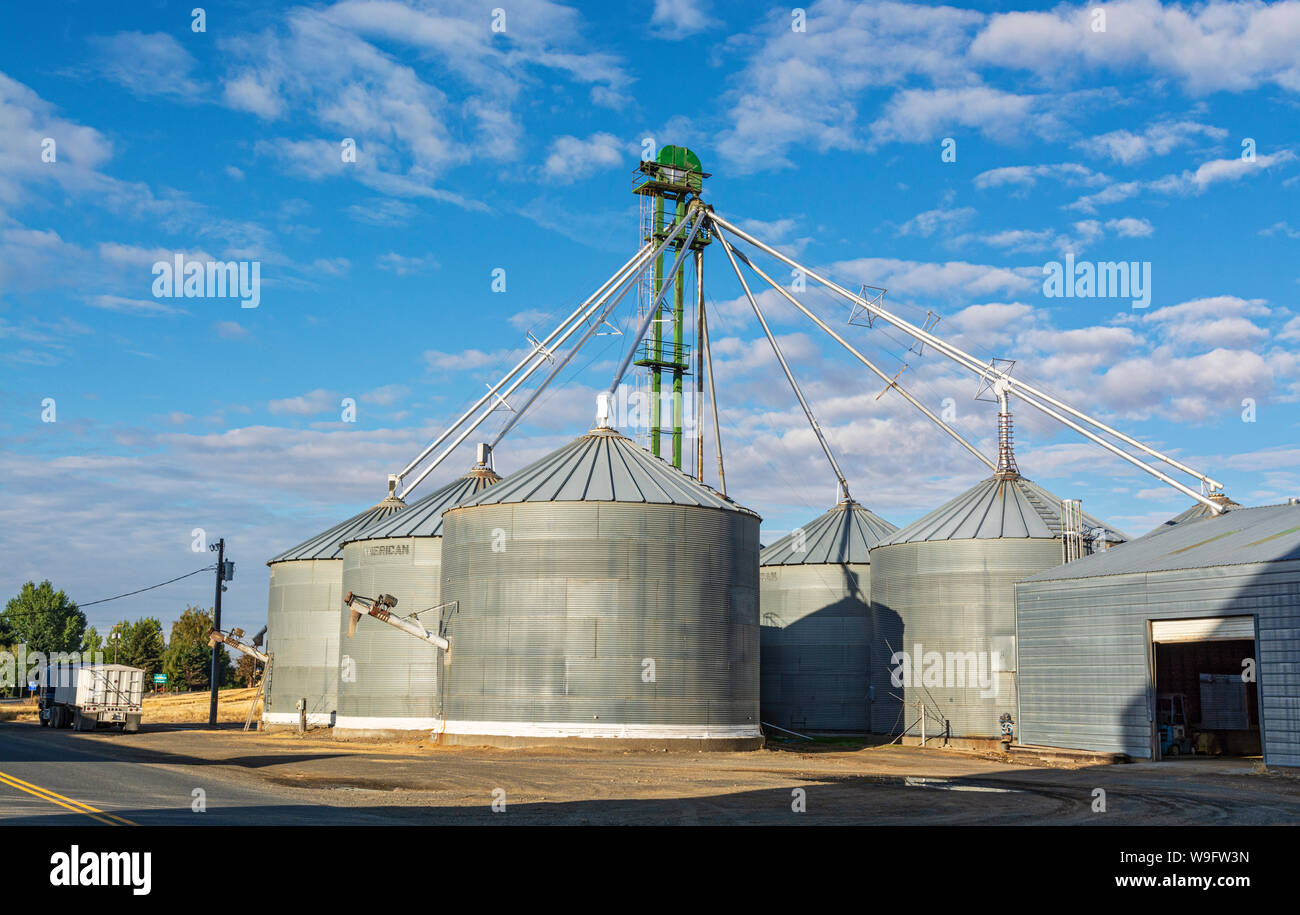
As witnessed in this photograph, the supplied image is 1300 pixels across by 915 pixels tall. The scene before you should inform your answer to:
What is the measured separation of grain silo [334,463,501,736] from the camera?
56.0 m

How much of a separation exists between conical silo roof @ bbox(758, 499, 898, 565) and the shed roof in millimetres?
21803

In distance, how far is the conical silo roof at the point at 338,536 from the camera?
6725 centimetres

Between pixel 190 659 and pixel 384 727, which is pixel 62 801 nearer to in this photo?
pixel 384 727

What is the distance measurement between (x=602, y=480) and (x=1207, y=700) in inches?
1205

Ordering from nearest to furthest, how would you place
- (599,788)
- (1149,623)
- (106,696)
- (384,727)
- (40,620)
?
1. (599,788)
2. (1149,623)
3. (384,727)
4. (106,696)
5. (40,620)

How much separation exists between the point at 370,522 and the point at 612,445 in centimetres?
2286

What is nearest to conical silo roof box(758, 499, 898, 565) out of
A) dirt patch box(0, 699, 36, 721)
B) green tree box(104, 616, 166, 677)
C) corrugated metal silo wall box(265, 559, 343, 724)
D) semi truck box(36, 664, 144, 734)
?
corrugated metal silo wall box(265, 559, 343, 724)

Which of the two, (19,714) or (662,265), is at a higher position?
(662,265)

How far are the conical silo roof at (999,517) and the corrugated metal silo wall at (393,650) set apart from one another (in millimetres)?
24181

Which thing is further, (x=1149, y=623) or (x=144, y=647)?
(x=144, y=647)

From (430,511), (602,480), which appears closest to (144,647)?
(430,511)

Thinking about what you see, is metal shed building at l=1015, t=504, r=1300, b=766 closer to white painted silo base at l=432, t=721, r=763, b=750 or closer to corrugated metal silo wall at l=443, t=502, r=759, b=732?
corrugated metal silo wall at l=443, t=502, r=759, b=732

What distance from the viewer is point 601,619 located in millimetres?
46250

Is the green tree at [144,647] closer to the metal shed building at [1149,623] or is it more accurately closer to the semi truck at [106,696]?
the semi truck at [106,696]
